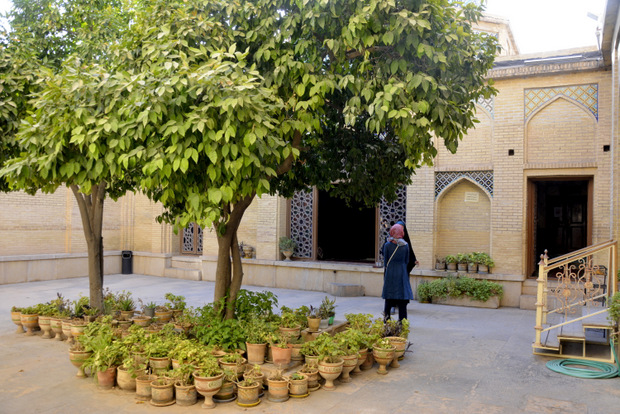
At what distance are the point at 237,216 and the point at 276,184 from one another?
4.58ft

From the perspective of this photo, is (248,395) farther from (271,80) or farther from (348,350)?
(271,80)

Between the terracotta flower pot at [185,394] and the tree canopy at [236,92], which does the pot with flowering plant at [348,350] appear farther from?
the tree canopy at [236,92]

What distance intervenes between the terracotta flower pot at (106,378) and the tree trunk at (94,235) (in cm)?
287

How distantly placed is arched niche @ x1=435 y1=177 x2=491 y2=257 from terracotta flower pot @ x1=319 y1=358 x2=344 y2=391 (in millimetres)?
6852

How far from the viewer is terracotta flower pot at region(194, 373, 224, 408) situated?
5.06 meters

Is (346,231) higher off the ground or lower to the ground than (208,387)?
higher

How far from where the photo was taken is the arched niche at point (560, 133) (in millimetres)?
10320

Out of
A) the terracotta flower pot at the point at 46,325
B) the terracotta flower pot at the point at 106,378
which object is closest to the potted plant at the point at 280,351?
the terracotta flower pot at the point at 106,378

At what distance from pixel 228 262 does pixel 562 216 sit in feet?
34.2

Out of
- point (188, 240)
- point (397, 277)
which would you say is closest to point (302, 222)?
point (188, 240)

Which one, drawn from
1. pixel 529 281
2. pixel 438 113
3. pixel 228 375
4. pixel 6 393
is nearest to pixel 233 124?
pixel 438 113

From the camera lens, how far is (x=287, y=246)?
1380cm

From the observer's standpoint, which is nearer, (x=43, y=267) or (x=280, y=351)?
(x=280, y=351)

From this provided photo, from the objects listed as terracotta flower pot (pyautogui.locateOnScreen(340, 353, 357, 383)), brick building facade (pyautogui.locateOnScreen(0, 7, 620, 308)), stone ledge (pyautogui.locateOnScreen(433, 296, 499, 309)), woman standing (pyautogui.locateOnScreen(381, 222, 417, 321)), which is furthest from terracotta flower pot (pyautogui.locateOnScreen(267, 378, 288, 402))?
stone ledge (pyautogui.locateOnScreen(433, 296, 499, 309))
